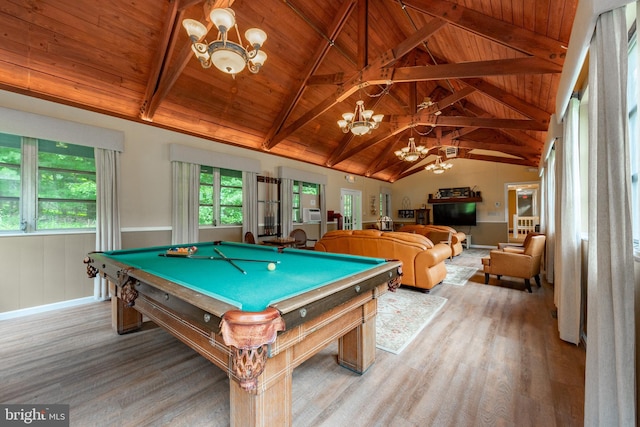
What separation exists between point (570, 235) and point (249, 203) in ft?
17.7

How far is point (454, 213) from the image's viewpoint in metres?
9.99

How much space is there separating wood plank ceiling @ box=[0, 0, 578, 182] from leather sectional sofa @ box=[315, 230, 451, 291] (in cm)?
253

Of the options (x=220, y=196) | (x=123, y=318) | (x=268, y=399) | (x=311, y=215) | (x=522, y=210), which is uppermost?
(x=220, y=196)

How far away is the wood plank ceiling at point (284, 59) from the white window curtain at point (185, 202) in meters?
0.80

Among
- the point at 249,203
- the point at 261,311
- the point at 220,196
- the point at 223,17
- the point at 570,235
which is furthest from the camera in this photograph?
the point at 249,203

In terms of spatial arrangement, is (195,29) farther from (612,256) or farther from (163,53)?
(612,256)

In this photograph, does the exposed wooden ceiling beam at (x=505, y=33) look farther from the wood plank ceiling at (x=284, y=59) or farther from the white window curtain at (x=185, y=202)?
the white window curtain at (x=185, y=202)

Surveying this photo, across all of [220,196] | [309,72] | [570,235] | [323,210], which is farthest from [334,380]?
[323,210]

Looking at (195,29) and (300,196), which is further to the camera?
(300,196)

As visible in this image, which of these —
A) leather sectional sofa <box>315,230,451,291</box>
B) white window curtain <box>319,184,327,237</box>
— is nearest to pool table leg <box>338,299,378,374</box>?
leather sectional sofa <box>315,230,451,291</box>

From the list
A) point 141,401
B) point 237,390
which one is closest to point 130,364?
point 141,401

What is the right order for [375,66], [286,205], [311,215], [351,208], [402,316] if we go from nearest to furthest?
1. [402,316]
2. [375,66]
3. [286,205]
4. [311,215]
5. [351,208]

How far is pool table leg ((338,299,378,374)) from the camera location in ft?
6.61

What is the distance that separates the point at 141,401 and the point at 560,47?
5.07m
